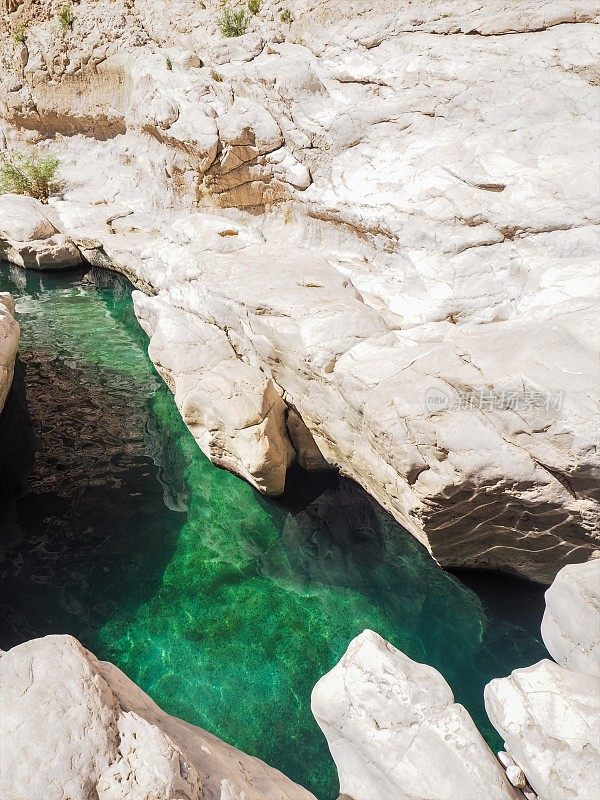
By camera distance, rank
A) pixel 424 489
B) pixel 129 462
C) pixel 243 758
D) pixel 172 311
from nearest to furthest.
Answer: pixel 243 758
pixel 424 489
pixel 129 462
pixel 172 311

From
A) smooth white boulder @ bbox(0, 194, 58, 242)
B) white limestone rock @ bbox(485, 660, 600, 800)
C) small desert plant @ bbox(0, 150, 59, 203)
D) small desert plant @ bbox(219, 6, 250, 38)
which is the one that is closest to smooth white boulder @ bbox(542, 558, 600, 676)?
white limestone rock @ bbox(485, 660, 600, 800)

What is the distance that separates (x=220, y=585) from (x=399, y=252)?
20.7 feet

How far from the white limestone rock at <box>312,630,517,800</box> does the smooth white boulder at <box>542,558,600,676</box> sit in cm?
126

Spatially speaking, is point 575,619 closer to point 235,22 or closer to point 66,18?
point 235,22

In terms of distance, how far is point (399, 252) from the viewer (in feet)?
30.3

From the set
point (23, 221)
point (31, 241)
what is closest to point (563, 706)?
point (31, 241)

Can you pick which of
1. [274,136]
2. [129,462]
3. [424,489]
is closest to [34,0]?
[274,136]

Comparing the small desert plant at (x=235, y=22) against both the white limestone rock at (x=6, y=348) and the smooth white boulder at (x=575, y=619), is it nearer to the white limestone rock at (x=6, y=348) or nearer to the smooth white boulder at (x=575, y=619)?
the white limestone rock at (x=6, y=348)

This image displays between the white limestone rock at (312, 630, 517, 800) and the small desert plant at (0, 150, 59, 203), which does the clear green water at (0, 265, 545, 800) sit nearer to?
the white limestone rock at (312, 630, 517, 800)

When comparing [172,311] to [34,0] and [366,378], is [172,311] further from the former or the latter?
[34,0]

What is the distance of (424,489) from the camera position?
18.5ft

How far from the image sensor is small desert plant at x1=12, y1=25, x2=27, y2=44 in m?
20.0

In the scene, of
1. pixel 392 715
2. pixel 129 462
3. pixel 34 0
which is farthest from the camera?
pixel 34 0

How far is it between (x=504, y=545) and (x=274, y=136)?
34.0ft
